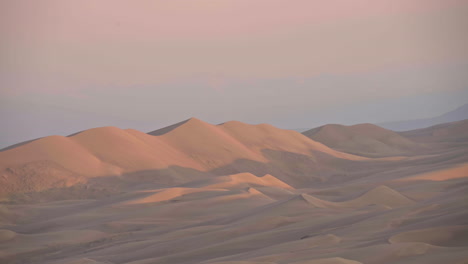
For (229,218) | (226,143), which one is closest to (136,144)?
(226,143)

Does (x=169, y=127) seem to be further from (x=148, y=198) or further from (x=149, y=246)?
(x=149, y=246)

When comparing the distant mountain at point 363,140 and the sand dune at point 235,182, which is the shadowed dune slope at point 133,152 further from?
the distant mountain at point 363,140

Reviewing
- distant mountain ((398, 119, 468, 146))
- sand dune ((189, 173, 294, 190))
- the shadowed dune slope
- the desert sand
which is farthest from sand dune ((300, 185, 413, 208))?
distant mountain ((398, 119, 468, 146))

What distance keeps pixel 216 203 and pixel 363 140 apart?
60425 millimetres

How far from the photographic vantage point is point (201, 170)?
5038cm

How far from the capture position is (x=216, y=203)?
1162 inches

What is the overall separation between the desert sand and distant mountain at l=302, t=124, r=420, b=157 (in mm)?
16808

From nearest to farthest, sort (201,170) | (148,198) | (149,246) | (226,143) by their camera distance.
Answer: (149,246), (148,198), (201,170), (226,143)

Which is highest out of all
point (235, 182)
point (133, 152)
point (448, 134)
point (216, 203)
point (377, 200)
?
point (133, 152)

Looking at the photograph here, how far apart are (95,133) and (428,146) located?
49827mm

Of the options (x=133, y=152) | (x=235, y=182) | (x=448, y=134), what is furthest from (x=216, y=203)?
(x=448, y=134)

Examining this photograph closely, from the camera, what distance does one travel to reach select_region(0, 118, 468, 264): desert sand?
51.0 ft

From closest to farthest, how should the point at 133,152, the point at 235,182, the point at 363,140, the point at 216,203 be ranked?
the point at 216,203, the point at 235,182, the point at 133,152, the point at 363,140

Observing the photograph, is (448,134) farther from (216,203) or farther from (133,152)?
(216,203)
